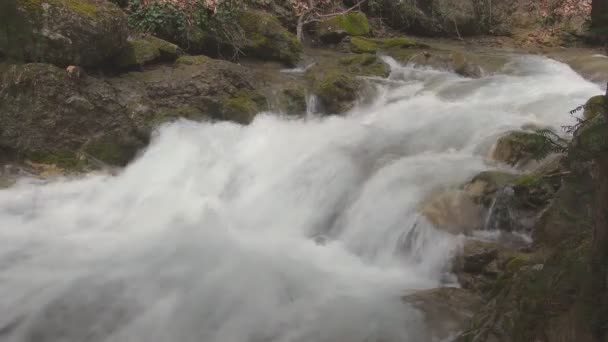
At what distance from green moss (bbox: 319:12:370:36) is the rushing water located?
429 centimetres

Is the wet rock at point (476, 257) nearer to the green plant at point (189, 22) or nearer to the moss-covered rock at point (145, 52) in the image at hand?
the moss-covered rock at point (145, 52)

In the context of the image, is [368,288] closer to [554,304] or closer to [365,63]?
[554,304]

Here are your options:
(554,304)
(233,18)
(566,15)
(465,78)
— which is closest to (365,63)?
(465,78)

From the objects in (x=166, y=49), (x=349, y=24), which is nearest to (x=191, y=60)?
(x=166, y=49)

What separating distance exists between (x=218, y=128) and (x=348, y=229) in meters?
3.14

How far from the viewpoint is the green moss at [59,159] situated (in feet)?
23.2

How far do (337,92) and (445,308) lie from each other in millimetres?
5604

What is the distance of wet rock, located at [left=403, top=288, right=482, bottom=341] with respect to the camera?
12.9ft

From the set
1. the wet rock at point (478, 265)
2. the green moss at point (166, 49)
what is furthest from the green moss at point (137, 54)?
the wet rock at point (478, 265)

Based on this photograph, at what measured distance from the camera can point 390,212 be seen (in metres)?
5.99

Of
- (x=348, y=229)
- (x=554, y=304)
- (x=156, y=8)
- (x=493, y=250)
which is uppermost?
(x=156, y=8)

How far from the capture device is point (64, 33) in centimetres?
746

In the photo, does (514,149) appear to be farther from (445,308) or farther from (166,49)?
(166,49)

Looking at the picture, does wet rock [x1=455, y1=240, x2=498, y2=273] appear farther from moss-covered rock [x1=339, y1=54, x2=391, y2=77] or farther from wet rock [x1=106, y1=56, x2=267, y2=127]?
moss-covered rock [x1=339, y1=54, x2=391, y2=77]
